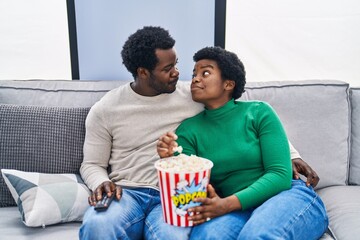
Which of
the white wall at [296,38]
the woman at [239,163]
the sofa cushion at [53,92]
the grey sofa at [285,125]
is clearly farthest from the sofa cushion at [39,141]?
the white wall at [296,38]

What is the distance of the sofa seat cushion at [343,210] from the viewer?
1.34 metres

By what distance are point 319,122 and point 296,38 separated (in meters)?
0.57

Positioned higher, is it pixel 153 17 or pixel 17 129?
pixel 153 17

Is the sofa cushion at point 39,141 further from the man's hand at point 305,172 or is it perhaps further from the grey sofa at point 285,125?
the man's hand at point 305,172

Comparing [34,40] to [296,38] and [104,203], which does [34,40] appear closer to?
[104,203]

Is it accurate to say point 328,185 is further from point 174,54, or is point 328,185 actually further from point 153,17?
point 153,17

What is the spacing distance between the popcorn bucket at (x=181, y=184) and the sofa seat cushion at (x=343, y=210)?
1.78ft

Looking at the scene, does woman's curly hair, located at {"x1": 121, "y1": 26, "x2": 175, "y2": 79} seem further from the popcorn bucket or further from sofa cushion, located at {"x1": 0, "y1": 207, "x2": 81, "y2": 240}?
sofa cushion, located at {"x1": 0, "y1": 207, "x2": 81, "y2": 240}

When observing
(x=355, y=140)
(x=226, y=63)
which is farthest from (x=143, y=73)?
(x=355, y=140)

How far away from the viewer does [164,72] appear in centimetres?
154

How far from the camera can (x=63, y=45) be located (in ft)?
6.98

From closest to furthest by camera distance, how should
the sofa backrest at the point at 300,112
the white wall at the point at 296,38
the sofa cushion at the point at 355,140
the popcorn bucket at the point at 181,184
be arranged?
the popcorn bucket at the point at 181,184
the sofa backrest at the point at 300,112
the sofa cushion at the point at 355,140
the white wall at the point at 296,38

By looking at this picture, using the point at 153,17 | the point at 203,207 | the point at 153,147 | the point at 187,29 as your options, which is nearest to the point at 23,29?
the point at 153,17

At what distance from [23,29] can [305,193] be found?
A: 1.71 m
